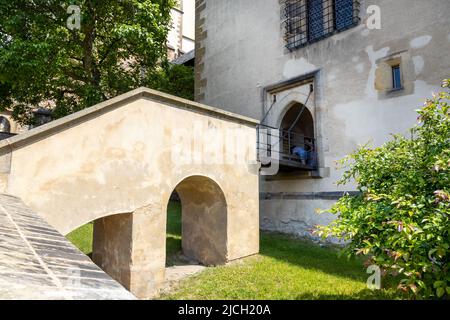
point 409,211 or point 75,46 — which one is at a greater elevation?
point 75,46

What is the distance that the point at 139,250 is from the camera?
233 inches

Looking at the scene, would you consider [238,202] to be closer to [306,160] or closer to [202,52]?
[306,160]

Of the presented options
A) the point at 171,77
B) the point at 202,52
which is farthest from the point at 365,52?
the point at 171,77

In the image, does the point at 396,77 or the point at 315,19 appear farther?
the point at 315,19

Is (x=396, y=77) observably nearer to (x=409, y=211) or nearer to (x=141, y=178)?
(x=409, y=211)

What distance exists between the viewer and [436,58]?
757cm

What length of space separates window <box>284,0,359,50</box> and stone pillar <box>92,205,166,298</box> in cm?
745

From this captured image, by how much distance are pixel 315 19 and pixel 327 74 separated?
6.94 ft

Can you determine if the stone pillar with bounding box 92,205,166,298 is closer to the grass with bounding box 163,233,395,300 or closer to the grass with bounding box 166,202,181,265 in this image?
the grass with bounding box 163,233,395,300

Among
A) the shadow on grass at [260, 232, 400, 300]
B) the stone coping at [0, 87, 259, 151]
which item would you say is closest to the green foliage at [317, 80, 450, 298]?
the shadow on grass at [260, 232, 400, 300]

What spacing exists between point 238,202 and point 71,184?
3.71 metres

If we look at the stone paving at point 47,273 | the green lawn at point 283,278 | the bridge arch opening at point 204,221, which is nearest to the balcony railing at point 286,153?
the bridge arch opening at point 204,221

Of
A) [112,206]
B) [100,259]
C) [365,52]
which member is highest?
[365,52]

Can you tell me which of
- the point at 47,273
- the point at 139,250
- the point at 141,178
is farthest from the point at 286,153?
the point at 47,273
